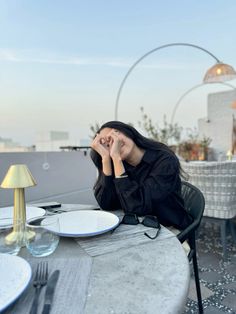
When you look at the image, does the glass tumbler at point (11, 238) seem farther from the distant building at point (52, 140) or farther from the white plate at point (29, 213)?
the distant building at point (52, 140)

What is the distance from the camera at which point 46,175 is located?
2600 millimetres

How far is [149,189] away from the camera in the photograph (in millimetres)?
1173

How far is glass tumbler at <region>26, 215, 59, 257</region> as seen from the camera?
0.77 m

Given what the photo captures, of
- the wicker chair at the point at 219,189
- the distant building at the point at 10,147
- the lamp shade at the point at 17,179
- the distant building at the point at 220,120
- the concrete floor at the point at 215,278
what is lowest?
the concrete floor at the point at 215,278

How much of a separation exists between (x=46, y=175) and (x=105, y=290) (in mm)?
2159

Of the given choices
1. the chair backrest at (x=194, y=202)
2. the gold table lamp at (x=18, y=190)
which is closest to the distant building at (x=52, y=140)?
the chair backrest at (x=194, y=202)

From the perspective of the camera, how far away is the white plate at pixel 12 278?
522 mm

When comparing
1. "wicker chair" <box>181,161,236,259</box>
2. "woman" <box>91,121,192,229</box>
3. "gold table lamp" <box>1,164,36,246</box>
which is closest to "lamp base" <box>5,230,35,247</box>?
"gold table lamp" <box>1,164,36,246</box>

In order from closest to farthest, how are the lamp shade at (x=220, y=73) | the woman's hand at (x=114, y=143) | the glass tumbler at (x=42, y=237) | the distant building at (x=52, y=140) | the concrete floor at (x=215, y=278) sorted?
1. the glass tumbler at (x=42, y=237)
2. the woman's hand at (x=114, y=143)
3. the concrete floor at (x=215, y=278)
4. the distant building at (x=52, y=140)
5. the lamp shade at (x=220, y=73)

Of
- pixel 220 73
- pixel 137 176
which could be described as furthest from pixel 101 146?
pixel 220 73

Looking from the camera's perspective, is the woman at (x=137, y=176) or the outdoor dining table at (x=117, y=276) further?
the woman at (x=137, y=176)

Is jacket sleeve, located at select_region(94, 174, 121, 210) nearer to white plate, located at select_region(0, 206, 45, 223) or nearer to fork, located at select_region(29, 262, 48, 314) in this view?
white plate, located at select_region(0, 206, 45, 223)

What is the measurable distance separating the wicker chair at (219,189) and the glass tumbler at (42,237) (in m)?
1.81

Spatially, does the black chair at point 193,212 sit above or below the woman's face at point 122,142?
below
